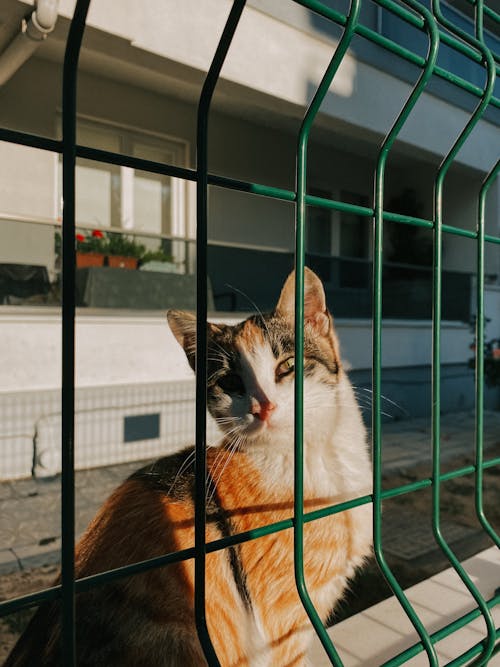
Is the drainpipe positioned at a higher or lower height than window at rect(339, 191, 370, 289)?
higher

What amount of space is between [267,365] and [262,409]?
0.17 meters

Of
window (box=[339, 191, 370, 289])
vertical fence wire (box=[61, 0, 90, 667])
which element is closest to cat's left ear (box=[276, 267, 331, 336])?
vertical fence wire (box=[61, 0, 90, 667])

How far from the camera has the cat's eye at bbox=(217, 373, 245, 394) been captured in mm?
1477

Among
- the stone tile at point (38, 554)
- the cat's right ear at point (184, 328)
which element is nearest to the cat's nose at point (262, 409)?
the cat's right ear at point (184, 328)

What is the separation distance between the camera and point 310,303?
1463 mm

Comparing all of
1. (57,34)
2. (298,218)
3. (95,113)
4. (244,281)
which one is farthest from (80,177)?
(298,218)

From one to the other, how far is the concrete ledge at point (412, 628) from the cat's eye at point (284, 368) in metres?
0.69

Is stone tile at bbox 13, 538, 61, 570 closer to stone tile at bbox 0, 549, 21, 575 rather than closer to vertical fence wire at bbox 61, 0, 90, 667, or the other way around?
stone tile at bbox 0, 549, 21, 575

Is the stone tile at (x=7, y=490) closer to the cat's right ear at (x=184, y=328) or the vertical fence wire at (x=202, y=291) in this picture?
the cat's right ear at (x=184, y=328)

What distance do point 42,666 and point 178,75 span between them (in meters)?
5.59

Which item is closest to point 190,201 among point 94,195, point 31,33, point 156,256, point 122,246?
point 94,195

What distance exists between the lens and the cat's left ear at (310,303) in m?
1.38

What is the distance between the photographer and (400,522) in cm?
382

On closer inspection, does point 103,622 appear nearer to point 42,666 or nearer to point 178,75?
point 42,666
